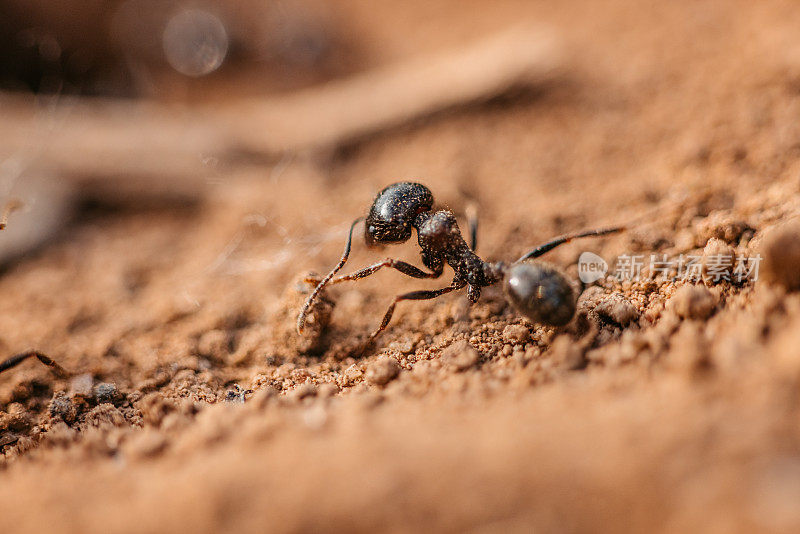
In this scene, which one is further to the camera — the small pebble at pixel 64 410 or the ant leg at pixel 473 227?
the ant leg at pixel 473 227

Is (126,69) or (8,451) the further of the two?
(126,69)

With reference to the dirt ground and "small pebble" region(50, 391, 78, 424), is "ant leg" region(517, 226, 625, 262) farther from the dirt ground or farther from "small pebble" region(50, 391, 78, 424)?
"small pebble" region(50, 391, 78, 424)

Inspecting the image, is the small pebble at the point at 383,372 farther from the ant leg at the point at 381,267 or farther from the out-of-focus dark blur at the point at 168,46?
the out-of-focus dark blur at the point at 168,46

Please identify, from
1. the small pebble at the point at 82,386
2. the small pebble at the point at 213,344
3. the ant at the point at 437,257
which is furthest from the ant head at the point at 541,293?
the small pebble at the point at 82,386

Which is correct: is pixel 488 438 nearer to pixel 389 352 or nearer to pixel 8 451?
pixel 389 352

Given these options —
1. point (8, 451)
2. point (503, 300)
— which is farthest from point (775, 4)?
point (8, 451)

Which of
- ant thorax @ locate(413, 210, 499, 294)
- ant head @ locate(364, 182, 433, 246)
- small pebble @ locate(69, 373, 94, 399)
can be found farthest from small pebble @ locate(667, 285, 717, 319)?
small pebble @ locate(69, 373, 94, 399)

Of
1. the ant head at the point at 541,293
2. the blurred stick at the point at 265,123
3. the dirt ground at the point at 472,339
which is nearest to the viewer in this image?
the dirt ground at the point at 472,339
